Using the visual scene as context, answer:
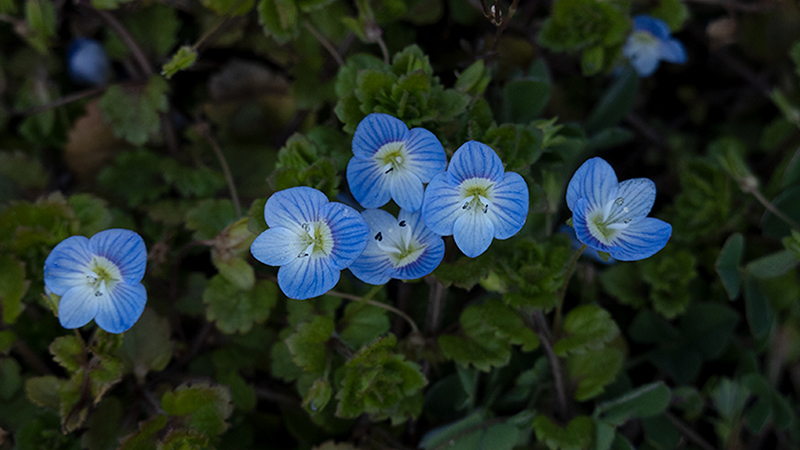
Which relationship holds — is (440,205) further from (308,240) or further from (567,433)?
(567,433)

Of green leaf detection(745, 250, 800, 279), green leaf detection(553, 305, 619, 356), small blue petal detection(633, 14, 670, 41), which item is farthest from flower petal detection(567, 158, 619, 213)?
small blue petal detection(633, 14, 670, 41)

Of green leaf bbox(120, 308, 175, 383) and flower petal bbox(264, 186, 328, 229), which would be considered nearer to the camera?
flower petal bbox(264, 186, 328, 229)

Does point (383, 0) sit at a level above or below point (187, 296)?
above

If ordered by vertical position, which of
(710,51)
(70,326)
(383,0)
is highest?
(383,0)

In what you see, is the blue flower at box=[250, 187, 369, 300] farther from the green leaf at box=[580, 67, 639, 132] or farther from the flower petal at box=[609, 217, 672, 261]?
the green leaf at box=[580, 67, 639, 132]

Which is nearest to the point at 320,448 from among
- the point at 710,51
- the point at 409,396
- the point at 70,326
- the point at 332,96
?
the point at 409,396

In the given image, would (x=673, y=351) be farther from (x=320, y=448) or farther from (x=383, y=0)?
(x=383, y=0)

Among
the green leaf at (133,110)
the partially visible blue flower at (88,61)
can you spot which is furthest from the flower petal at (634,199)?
the partially visible blue flower at (88,61)

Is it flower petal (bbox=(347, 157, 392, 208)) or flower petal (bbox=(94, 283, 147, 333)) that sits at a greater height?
flower petal (bbox=(347, 157, 392, 208))
